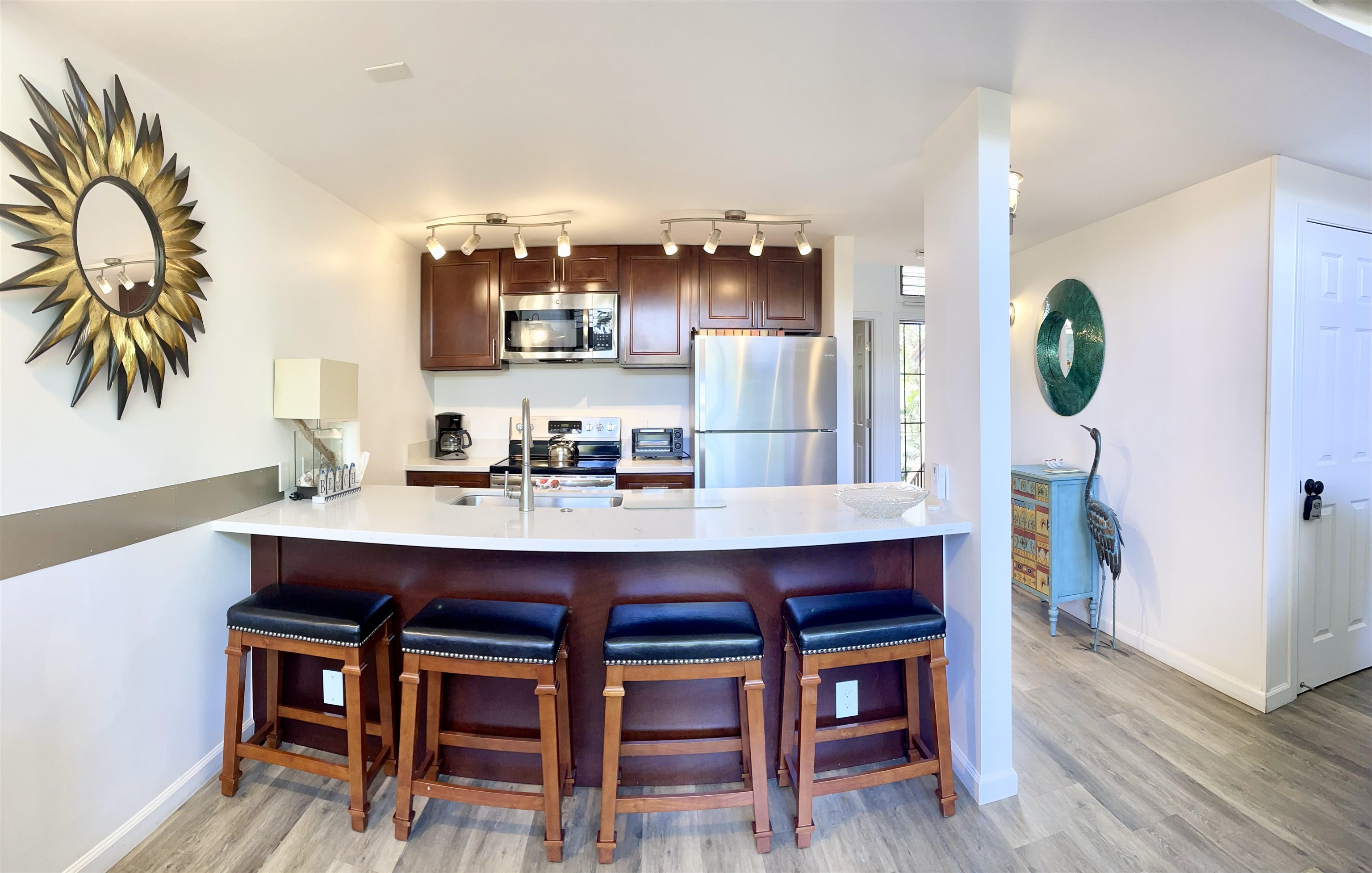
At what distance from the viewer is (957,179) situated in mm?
1817

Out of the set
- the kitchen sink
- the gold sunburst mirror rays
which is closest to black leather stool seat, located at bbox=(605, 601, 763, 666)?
the kitchen sink

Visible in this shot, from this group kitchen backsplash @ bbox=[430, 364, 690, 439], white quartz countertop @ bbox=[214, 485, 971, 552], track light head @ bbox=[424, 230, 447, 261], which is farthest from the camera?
kitchen backsplash @ bbox=[430, 364, 690, 439]

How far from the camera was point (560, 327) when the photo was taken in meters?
3.56

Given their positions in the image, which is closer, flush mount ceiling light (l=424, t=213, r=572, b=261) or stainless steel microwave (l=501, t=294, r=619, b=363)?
flush mount ceiling light (l=424, t=213, r=572, b=261)

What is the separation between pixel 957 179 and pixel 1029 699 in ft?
7.28

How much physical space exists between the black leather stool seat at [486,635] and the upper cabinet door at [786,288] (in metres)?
2.61

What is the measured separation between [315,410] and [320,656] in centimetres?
96

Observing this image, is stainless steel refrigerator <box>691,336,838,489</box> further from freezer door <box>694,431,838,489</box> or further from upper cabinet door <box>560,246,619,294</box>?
upper cabinet door <box>560,246,619,294</box>

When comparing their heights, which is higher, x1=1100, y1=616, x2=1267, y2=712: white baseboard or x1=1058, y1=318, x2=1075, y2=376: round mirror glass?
x1=1058, y1=318, x2=1075, y2=376: round mirror glass

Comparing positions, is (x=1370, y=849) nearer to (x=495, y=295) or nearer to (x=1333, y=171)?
(x=1333, y=171)

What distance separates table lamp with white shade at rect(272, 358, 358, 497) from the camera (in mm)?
2090

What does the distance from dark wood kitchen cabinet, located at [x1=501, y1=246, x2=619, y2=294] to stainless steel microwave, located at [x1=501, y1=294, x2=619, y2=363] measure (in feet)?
0.17

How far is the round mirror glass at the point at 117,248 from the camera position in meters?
1.44

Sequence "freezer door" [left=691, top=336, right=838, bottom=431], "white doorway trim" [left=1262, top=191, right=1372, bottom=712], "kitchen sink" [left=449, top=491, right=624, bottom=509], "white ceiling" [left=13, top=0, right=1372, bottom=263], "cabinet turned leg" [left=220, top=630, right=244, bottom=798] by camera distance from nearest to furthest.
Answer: "white ceiling" [left=13, top=0, right=1372, bottom=263], "cabinet turned leg" [left=220, top=630, right=244, bottom=798], "white doorway trim" [left=1262, top=191, right=1372, bottom=712], "kitchen sink" [left=449, top=491, right=624, bottom=509], "freezer door" [left=691, top=336, right=838, bottom=431]
